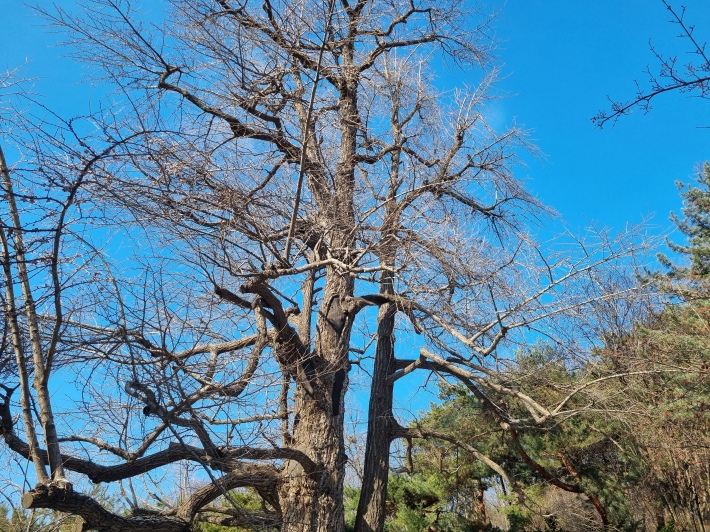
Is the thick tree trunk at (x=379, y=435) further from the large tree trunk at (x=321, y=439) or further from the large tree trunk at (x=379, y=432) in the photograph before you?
the large tree trunk at (x=321, y=439)

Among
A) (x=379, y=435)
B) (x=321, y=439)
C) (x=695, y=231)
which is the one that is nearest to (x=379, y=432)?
(x=379, y=435)

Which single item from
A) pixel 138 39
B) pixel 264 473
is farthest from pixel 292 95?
pixel 264 473

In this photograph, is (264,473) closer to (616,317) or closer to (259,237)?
(259,237)

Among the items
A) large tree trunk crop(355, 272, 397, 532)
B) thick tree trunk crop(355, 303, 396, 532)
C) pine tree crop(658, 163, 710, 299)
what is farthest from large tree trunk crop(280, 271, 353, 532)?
pine tree crop(658, 163, 710, 299)

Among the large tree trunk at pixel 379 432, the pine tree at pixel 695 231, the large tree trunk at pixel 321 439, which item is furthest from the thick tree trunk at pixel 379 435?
the pine tree at pixel 695 231

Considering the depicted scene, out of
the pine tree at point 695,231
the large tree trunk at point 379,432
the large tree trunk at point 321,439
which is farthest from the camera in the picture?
the pine tree at point 695,231

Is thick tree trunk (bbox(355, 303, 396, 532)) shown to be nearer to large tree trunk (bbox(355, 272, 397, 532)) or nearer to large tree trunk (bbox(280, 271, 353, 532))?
large tree trunk (bbox(355, 272, 397, 532))

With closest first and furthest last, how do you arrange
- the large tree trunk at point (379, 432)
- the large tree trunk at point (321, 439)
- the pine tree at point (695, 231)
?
the large tree trunk at point (321, 439) → the large tree trunk at point (379, 432) → the pine tree at point (695, 231)

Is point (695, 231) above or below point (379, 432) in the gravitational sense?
above

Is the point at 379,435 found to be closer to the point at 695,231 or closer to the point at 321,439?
the point at 321,439

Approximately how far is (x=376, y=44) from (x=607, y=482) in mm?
8614

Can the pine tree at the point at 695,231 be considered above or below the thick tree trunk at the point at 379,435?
above

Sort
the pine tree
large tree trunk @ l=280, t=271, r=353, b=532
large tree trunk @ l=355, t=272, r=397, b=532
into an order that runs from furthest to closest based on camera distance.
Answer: the pine tree → large tree trunk @ l=355, t=272, r=397, b=532 → large tree trunk @ l=280, t=271, r=353, b=532

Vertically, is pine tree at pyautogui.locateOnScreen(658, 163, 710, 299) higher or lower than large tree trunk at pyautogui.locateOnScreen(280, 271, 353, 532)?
higher
